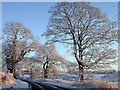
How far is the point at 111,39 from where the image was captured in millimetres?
30906

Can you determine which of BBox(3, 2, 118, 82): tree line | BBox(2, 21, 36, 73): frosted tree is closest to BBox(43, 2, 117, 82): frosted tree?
BBox(3, 2, 118, 82): tree line

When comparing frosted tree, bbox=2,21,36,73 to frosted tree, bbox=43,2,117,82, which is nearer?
frosted tree, bbox=43,2,117,82

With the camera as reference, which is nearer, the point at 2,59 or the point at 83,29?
the point at 83,29

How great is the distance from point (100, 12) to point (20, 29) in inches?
1184

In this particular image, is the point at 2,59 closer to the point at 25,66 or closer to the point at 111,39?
the point at 25,66

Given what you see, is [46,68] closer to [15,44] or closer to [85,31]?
[15,44]

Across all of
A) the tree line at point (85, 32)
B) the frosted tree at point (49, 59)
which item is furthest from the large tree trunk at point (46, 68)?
the tree line at point (85, 32)

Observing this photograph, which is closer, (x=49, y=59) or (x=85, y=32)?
(x=85, y=32)

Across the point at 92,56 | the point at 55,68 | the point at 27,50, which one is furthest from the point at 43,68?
the point at 92,56

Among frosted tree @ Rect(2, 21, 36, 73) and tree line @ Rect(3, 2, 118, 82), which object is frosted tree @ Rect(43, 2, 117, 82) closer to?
tree line @ Rect(3, 2, 118, 82)

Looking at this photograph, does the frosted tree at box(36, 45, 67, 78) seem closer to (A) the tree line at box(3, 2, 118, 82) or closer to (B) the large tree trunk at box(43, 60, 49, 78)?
(B) the large tree trunk at box(43, 60, 49, 78)

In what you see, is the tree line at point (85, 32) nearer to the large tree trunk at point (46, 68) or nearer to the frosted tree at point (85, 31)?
the frosted tree at point (85, 31)

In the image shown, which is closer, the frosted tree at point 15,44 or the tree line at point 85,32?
the tree line at point 85,32

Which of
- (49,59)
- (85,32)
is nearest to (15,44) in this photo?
(49,59)
